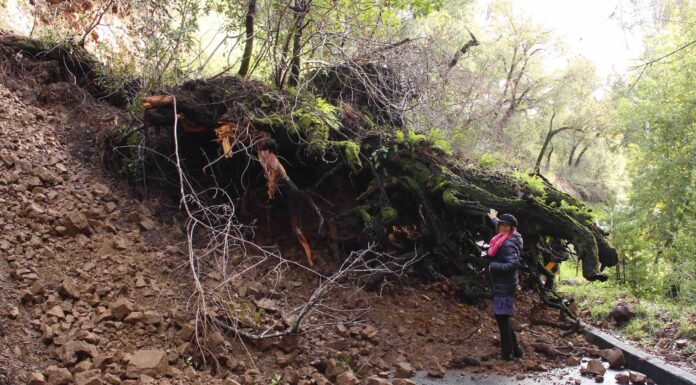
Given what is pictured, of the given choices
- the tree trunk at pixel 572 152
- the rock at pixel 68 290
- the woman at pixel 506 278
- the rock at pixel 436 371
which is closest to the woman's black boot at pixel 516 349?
the woman at pixel 506 278

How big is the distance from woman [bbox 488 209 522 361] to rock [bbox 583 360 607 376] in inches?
29.3

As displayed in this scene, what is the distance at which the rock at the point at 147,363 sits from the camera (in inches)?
170

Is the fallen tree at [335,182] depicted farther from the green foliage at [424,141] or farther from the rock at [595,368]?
the rock at [595,368]

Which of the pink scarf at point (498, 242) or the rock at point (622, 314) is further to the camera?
the rock at point (622, 314)

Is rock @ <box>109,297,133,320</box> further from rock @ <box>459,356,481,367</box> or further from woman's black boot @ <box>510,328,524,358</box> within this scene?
woman's black boot @ <box>510,328,524,358</box>

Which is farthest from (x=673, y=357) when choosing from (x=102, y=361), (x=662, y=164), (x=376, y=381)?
(x=662, y=164)

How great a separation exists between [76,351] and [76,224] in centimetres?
199

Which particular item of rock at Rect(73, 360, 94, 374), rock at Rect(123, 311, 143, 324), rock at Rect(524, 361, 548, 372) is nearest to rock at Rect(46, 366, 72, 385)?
rock at Rect(73, 360, 94, 374)

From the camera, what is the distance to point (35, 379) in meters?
3.92

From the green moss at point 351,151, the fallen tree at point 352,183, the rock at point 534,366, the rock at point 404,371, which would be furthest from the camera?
the green moss at point 351,151

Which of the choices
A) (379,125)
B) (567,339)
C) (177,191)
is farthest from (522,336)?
(177,191)

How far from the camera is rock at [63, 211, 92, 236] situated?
584 cm

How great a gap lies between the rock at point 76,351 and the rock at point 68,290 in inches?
27.8

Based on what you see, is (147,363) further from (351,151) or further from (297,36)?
(297,36)
